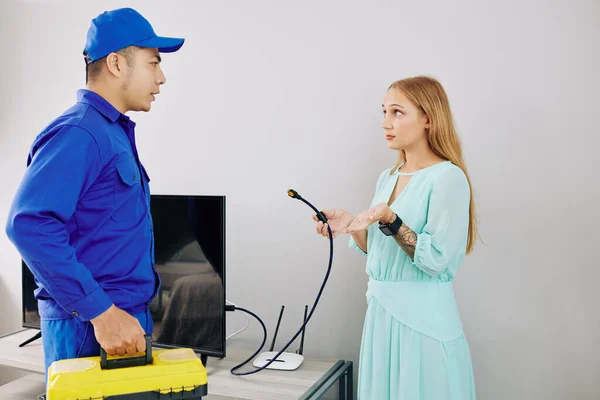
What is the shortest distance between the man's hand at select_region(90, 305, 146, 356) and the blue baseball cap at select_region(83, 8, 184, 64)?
24.5 inches

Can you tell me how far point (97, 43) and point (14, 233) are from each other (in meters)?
0.51

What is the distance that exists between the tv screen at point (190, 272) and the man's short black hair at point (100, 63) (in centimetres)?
73

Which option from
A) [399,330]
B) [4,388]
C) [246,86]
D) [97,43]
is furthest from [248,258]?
[97,43]

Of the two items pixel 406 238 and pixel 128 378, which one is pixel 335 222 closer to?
pixel 406 238

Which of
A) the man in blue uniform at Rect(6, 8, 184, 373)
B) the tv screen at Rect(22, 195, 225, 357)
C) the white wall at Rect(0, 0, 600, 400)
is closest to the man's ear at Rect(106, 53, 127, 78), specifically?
the man in blue uniform at Rect(6, 8, 184, 373)

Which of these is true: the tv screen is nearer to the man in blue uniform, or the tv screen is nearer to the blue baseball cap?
the man in blue uniform

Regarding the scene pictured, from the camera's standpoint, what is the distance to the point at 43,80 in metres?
2.86

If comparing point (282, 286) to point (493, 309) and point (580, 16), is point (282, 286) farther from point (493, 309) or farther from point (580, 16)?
point (580, 16)

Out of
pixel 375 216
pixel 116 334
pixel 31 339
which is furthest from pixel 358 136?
pixel 31 339

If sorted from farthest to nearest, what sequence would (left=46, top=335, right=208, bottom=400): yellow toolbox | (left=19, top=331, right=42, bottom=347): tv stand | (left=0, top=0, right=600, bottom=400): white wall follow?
(left=19, top=331, right=42, bottom=347): tv stand
(left=0, top=0, right=600, bottom=400): white wall
(left=46, top=335, right=208, bottom=400): yellow toolbox

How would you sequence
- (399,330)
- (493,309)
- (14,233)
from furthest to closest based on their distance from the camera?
(493,309) < (399,330) < (14,233)

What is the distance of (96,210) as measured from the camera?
4.25ft

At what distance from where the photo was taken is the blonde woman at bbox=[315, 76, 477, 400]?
5.38ft

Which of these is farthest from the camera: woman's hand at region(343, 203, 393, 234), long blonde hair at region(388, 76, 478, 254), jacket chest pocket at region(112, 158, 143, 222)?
long blonde hair at region(388, 76, 478, 254)
